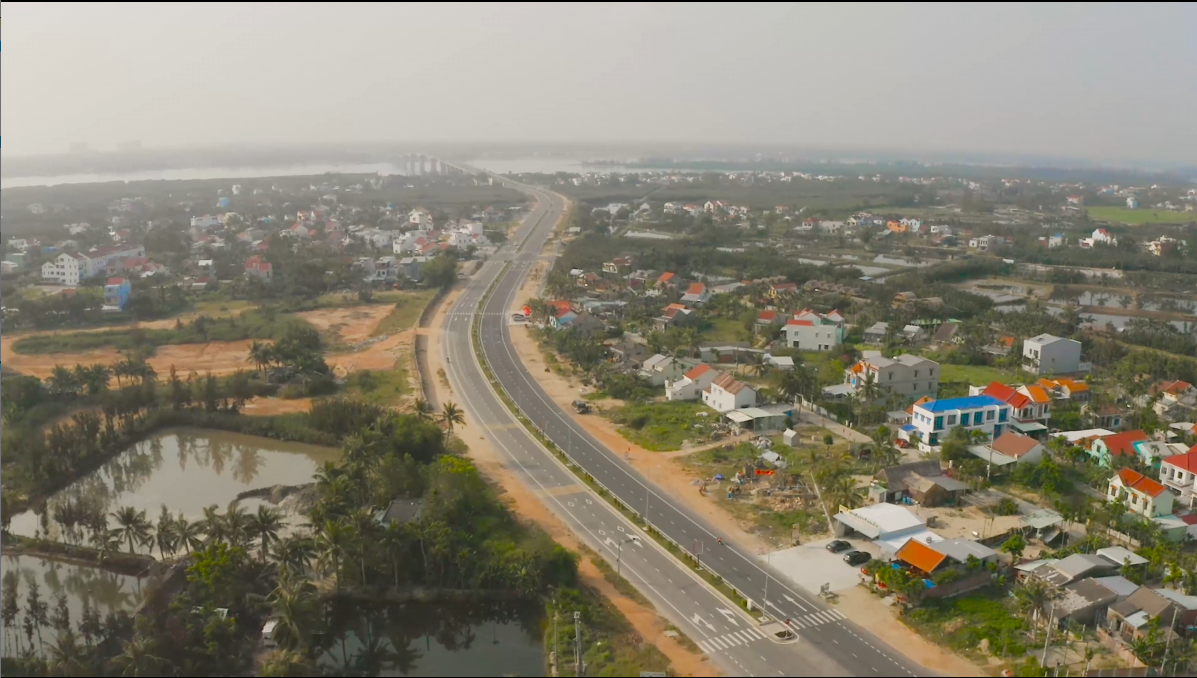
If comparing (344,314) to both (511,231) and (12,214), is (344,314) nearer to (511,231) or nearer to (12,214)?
(511,231)

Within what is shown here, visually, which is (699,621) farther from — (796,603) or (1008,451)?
(1008,451)

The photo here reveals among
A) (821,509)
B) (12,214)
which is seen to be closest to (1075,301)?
(821,509)

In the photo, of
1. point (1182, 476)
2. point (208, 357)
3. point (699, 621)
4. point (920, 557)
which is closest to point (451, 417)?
point (699, 621)

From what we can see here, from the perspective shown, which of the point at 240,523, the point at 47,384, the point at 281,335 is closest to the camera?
the point at 240,523

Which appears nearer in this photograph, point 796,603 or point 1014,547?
point 796,603

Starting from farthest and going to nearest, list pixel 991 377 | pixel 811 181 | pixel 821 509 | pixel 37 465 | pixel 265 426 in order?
pixel 811 181
pixel 991 377
pixel 265 426
pixel 37 465
pixel 821 509

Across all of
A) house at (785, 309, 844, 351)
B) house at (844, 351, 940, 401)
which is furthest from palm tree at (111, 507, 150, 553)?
house at (785, 309, 844, 351)
